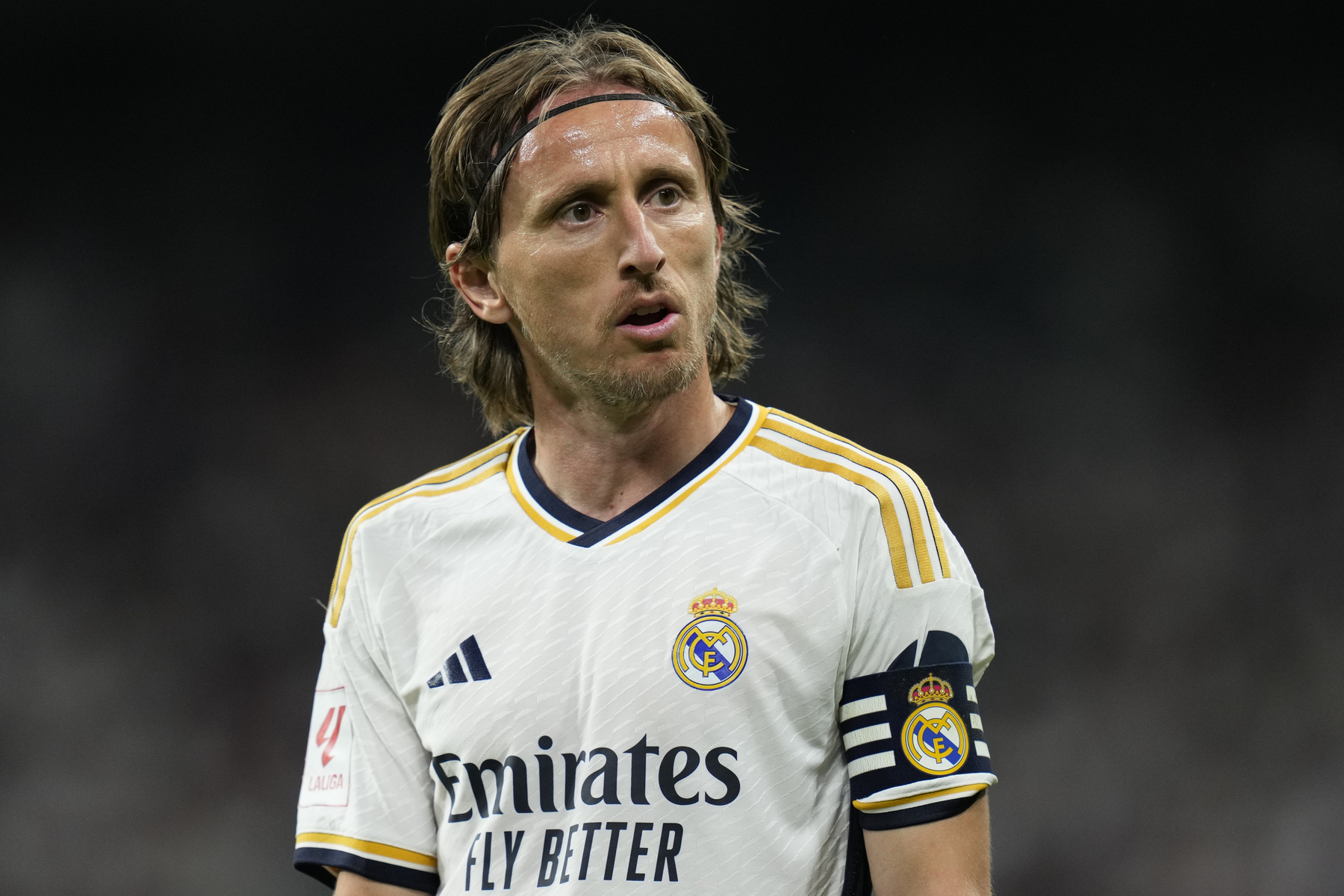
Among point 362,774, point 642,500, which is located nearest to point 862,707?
point 642,500

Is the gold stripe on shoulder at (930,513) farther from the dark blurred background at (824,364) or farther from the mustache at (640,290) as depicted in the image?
the dark blurred background at (824,364)

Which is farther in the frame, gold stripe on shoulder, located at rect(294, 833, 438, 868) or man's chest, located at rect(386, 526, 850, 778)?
gold stripe on shoulder, located at rect(294, 833, 438, 868)

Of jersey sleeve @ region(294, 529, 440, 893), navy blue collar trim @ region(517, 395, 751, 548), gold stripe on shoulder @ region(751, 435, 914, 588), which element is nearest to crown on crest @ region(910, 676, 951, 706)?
gold stripe on shoulder @ region(751, 435, 914, 588)

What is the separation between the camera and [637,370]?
155 centimetres

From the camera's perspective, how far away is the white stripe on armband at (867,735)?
1.39 m

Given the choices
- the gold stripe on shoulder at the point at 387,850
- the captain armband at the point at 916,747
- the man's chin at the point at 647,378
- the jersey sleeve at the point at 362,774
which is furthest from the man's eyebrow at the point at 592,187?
the gold stripe on shoulder at the point at 387,850

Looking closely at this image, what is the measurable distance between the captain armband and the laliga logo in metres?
0.69

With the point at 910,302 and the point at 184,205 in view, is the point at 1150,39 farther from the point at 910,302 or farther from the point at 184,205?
the point at 184,205

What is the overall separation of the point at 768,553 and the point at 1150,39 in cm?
288

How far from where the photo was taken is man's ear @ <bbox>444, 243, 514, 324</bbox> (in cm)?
176

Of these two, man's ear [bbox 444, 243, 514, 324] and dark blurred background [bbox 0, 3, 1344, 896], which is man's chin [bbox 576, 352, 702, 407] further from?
dark blurred background [bbox 0, 3, 1344, 896]

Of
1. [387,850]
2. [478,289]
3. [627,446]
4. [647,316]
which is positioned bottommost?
[387,850]

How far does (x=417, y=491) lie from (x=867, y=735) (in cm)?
72

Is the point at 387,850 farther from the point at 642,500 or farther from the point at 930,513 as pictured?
the point at 930,513
